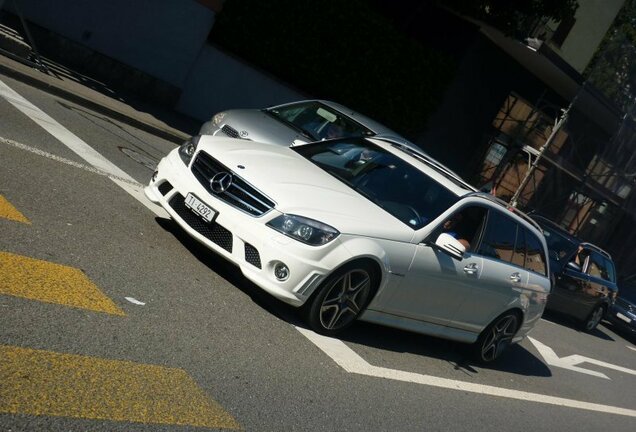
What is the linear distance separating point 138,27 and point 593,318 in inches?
441

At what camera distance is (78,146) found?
396 inches

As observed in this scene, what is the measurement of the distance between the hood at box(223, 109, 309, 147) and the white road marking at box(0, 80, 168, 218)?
2175mm

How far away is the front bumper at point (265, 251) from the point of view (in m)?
6.73

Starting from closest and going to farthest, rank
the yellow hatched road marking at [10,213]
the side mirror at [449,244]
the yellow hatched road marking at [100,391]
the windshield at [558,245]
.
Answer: the yellow hatched road marking at [100,391] → the yellow hatched road marking at [10,213] → the side mirror at [449,244] → the windshield at [558,245]

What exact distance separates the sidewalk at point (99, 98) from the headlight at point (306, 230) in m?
7.37

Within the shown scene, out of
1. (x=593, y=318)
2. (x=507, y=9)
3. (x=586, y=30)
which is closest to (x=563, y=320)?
(x=593, y=318)

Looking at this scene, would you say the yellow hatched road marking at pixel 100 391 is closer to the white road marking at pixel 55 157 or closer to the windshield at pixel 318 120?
the white road marking at pixel 55 157

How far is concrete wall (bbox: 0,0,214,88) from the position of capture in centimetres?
1684

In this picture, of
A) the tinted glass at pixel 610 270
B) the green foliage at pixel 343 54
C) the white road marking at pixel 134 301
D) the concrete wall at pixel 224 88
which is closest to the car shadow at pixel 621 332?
the tinted glass at pixel 610 270

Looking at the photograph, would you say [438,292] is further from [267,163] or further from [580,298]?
[580,298]

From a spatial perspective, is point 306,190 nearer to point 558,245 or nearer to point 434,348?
point 434,348

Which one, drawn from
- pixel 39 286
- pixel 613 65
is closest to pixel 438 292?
pixel 39 286

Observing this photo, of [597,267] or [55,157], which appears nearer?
[55,157]

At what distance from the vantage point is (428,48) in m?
22.0
